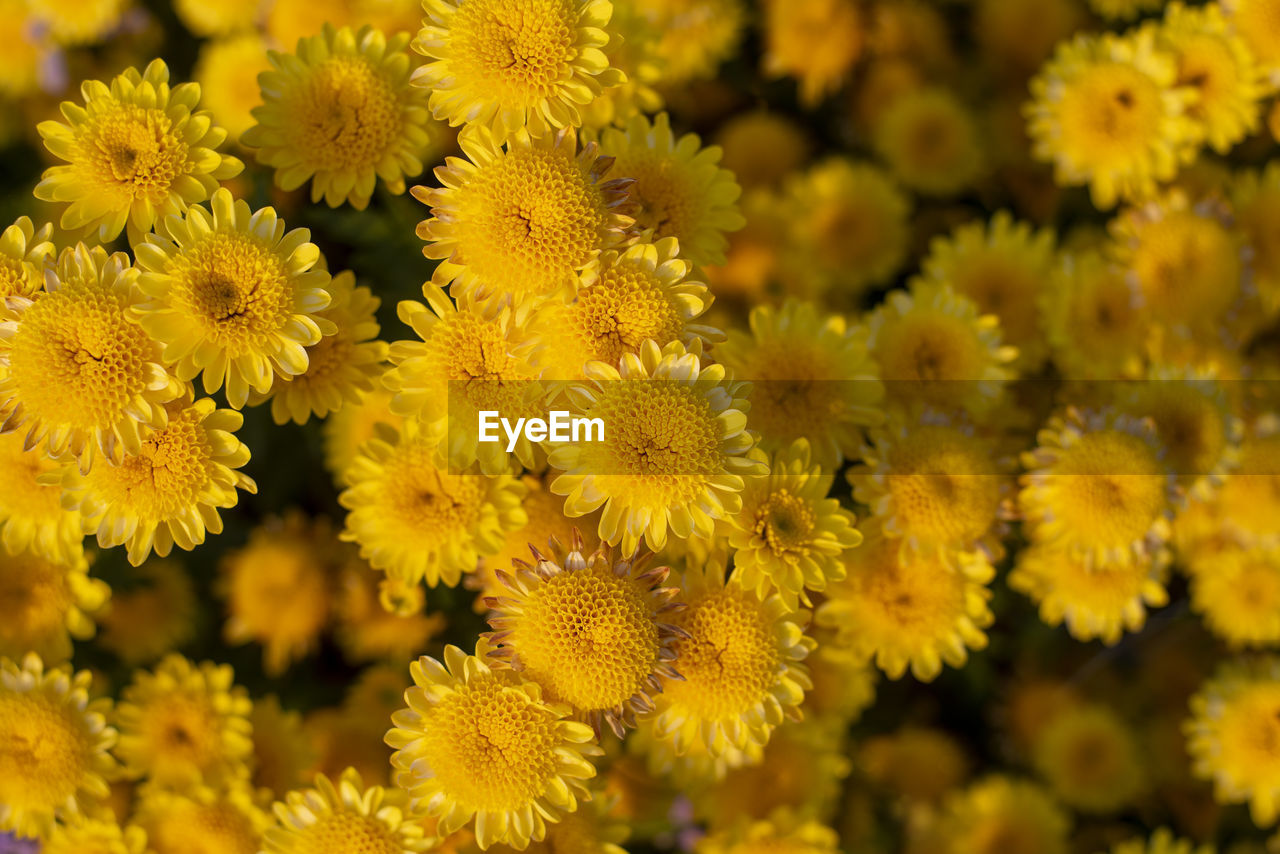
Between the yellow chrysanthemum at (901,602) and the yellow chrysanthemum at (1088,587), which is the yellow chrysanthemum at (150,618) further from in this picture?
the yellow chrysanthemum at (1088,587)

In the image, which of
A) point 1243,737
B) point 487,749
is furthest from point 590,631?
point 1243,737

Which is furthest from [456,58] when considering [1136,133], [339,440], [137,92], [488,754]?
[1136,133]

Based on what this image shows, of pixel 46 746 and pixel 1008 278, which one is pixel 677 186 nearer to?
pixel 1008 278

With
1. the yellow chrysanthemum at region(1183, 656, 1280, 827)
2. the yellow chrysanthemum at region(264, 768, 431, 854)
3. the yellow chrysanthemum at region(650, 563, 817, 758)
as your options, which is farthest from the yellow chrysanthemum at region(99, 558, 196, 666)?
the yellow chrysanthemum at region(1183, 656, 1280, 827)

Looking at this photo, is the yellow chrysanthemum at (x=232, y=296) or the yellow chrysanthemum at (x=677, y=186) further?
the yellow chrysanthemum at (x=677, y=186)

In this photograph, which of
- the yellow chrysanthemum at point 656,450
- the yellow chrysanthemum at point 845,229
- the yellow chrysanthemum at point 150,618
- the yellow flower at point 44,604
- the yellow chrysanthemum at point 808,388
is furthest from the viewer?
the yellow chrysanthemum at point 845,229

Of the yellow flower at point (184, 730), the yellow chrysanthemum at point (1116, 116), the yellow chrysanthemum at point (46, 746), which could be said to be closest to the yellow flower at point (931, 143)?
the yellow chrysanthemum at point (1116, 116)
